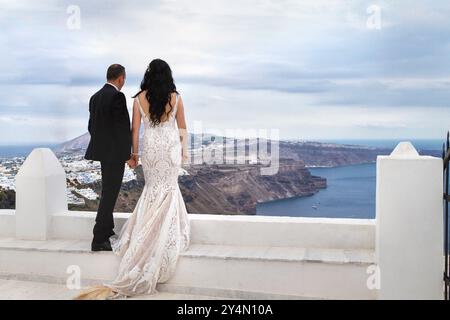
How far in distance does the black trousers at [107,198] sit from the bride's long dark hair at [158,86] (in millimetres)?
635

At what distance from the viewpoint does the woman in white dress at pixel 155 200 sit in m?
4.34

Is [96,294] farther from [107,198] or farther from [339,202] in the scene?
[339,202]

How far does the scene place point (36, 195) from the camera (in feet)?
17.2

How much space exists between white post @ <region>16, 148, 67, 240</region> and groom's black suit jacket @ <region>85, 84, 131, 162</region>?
2.74 ft

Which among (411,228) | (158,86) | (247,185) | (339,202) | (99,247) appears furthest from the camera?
(247,185)

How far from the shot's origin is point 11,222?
18.0ft

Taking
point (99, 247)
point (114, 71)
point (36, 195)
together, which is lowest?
point (99, 247)

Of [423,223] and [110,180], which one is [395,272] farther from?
[110,180]

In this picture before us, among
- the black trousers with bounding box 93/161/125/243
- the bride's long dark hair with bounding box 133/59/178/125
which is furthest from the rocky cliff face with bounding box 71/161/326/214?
the bride's long dark hair with bounding box 133/59/178/125

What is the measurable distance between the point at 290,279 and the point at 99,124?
2112 millimetres

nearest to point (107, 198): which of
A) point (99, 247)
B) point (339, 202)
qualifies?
point (99, 247)

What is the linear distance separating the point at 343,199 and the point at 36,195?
3958 millimetres

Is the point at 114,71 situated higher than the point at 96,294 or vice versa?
the point at 114,71

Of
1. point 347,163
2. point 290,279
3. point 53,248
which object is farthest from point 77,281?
point 347,163
